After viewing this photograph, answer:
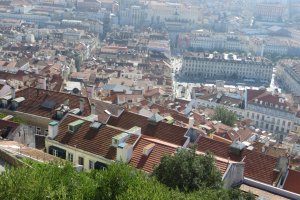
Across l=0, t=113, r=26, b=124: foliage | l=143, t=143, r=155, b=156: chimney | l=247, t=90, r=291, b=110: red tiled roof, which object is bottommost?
l=247, t=90, r=291, b=110: red tiled roof

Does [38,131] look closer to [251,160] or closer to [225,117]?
[251,160]

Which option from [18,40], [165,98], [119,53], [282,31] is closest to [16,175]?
[165,98]

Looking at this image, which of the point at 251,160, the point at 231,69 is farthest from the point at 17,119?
the point at 231,69

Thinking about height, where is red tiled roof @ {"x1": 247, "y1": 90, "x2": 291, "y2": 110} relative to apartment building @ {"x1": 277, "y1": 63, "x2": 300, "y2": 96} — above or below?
above

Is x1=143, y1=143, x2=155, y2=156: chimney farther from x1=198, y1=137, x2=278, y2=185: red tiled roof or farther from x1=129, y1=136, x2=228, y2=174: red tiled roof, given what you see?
x1=198, y1=137, x2=278, y2=185: red tiled roof

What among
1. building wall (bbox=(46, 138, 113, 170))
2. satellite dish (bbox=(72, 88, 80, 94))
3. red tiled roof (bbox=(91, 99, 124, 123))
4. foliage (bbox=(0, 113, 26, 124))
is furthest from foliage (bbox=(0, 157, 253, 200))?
satellite dish (bbox=(72, 88, 80, 94))

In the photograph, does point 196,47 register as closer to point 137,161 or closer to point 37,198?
point 137,161
